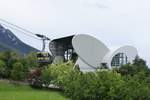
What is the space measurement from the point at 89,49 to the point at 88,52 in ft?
2.36

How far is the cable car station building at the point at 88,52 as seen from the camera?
99125 millimetres

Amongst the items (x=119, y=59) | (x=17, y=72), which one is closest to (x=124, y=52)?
(x=119, y=59)

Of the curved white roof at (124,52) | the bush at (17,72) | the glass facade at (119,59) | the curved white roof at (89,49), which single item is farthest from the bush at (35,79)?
the glass facade at (119,59)

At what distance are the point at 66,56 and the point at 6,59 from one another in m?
29.9

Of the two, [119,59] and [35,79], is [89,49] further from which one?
[35,79]

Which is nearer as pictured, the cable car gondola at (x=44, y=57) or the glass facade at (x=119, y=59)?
the cable car gondola at (x=44, y=57)

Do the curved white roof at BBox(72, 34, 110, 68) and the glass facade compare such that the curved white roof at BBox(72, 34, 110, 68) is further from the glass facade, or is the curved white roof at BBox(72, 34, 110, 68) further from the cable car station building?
the glass facade

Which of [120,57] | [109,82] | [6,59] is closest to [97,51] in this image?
[120,57]

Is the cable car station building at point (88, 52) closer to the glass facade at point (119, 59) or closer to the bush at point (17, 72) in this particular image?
the glass facade at point (119, 59)

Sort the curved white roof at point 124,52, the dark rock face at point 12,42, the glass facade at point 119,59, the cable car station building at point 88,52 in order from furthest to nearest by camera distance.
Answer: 1. the dark rock face at point 12,42
2. the glass facade at point 119,59
3. the curved white roof at point 124,52
4. the cable car station building at point 88,52

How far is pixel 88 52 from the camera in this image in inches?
3957

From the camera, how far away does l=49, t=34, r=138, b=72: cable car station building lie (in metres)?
99.1

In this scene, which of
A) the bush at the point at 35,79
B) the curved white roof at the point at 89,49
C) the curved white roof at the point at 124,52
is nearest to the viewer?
the bush at the point at 35,79

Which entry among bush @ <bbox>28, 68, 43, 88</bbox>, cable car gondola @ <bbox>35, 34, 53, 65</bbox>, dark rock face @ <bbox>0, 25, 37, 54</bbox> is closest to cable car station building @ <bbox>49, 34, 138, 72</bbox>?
cable car gondola @ <bbox>35, 34, 53, 65</bbox>
